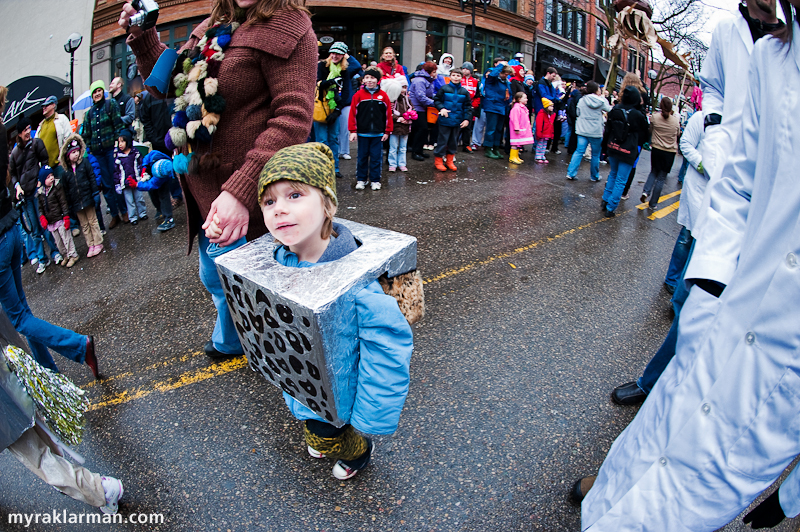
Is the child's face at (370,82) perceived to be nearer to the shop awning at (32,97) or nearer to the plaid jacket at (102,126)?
the plaid jacket at (102,126)

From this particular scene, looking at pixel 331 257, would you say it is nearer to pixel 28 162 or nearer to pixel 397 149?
pixel 28 162

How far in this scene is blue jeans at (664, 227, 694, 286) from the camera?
3887 mm

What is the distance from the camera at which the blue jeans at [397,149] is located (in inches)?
310

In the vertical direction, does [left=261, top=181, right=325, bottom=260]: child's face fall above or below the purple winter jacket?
below

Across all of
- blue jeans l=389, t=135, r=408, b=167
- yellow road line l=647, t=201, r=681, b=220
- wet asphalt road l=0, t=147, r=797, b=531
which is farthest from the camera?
blue jeans l=389, t=135, r=408, b=167

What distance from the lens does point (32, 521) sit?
2057mm

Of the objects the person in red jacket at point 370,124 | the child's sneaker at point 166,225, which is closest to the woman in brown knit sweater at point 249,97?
the child's sneaker at point 166,225

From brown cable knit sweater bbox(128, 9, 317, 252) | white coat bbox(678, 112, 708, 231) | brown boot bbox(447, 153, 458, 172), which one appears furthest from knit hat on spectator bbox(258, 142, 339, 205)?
brown boot bbox(447, 153, 458, 172)

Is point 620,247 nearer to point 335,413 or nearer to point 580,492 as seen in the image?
point 580,492

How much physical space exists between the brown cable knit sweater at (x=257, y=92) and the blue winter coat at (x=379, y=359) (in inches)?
28.8

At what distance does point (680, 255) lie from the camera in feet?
13.1

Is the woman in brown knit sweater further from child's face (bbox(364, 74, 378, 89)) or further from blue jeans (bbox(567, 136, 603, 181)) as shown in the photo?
blue jeans (bbox(567, 136, 603, 181))

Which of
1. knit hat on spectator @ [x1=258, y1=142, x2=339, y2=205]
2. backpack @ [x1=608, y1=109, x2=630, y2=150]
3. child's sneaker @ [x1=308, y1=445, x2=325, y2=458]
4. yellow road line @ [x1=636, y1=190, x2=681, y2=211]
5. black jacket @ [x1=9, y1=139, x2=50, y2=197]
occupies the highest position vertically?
knit hat on spectator @ [x1=258, y1=142, x2=339, y2=205]

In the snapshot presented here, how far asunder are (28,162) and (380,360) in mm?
5768
